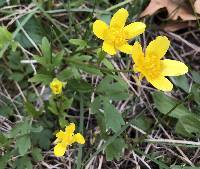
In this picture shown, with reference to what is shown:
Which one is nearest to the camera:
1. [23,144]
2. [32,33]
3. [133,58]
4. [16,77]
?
[133,58]

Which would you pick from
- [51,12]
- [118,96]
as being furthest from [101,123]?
[51,12]

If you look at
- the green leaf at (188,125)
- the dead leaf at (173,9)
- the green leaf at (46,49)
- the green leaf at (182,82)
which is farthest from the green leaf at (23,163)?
the dead leaf at (173,9)

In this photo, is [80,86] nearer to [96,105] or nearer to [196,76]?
[96,105]

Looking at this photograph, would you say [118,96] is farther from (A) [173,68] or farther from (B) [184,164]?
(B) [184,164]

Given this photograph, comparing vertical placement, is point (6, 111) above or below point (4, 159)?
above

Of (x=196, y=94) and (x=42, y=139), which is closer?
(x=42, y=139)

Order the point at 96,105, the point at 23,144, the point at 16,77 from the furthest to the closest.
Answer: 1. the point at 16,77
2. the point at 96,105
3. the point at 23,144

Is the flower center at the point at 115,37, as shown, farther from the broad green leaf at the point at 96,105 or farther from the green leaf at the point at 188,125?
the green leaf at the point at 188,125

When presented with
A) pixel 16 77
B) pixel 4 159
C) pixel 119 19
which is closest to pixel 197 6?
pixel 119 19
